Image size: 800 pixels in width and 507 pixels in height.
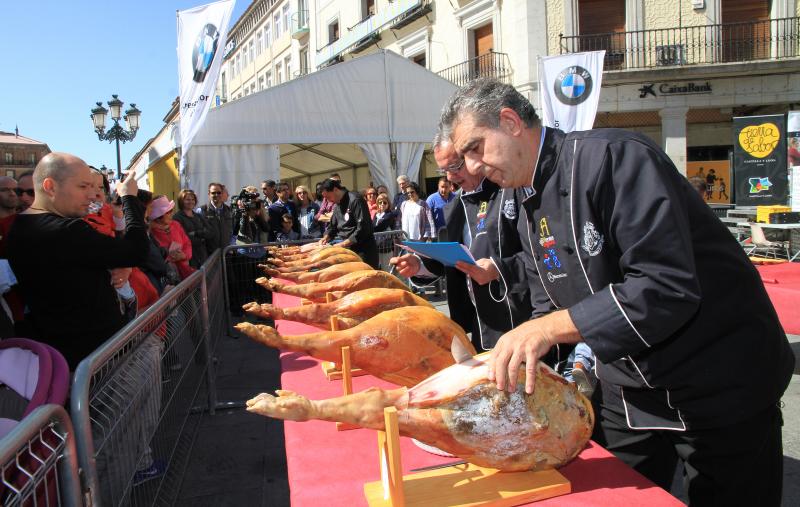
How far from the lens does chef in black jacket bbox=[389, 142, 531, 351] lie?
2.66 m

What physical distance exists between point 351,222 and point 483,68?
560 inches

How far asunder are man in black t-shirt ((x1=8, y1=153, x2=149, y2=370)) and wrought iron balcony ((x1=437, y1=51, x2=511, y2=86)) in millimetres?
16052

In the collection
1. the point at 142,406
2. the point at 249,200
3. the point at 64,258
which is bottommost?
the point at 142,406

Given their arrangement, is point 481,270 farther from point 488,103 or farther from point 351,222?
point 351,222

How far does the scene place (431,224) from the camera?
894 centimetres

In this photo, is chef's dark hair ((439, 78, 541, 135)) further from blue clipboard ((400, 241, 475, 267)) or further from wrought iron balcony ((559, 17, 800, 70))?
wrought iron balcony ((559, 17, 800, 70))

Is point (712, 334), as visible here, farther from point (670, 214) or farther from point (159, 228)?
point (159, 228)

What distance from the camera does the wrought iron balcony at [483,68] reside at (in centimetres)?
1842

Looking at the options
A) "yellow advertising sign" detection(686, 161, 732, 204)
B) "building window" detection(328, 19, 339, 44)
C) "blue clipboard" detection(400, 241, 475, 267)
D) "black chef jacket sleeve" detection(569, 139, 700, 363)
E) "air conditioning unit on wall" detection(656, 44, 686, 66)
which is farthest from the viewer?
"building window" detection(328, 19, 339, 44)

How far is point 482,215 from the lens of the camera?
298 cm

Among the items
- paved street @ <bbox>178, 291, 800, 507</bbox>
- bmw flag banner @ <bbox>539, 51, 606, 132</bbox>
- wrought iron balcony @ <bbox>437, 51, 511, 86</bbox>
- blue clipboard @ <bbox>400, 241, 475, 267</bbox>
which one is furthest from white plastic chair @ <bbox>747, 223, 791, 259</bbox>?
wrought iron balcony @ <bbox>437, 51, 511, 86</bbox>

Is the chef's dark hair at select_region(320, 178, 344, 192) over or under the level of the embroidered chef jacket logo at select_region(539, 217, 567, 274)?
over

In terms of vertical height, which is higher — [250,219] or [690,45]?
[690,45]

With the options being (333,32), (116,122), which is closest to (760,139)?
(116,122)
